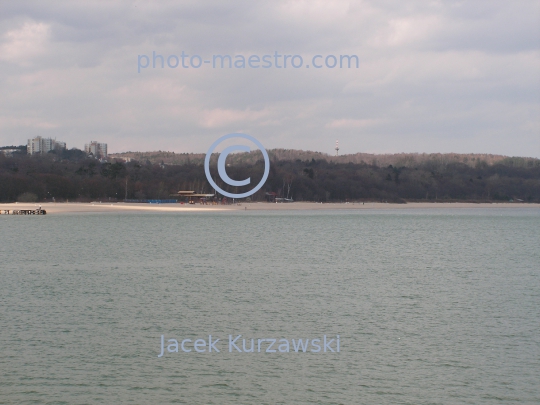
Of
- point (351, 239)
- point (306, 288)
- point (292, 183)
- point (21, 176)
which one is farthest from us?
point (292, 183)

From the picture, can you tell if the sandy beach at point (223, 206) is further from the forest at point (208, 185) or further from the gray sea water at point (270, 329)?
the gray sea water at point (270, 329)

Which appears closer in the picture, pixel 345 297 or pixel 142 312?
pixel 142 312

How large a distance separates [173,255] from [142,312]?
871 inches

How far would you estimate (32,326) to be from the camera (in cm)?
1966

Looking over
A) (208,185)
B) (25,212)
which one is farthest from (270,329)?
(208,185)

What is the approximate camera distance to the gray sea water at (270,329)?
1416cm

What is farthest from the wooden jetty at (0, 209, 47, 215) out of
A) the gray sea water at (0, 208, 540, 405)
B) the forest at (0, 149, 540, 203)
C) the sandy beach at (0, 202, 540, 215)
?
the gray sea water at (0, 208, 540, 405)

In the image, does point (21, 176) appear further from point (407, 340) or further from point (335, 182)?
point (407, 340)

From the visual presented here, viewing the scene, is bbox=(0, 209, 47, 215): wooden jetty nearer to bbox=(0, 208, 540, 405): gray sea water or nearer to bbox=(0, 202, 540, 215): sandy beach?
bbox=(0, 202, 540, 215): sandy beach

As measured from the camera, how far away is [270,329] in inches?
779

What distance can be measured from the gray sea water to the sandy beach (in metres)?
74.0

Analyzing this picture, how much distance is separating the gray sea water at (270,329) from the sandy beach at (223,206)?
243ft

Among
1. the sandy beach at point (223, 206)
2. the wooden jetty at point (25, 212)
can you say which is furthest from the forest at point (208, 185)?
the wooden jetty at point (25, 212)

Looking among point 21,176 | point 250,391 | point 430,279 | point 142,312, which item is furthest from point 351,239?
point 21,176
